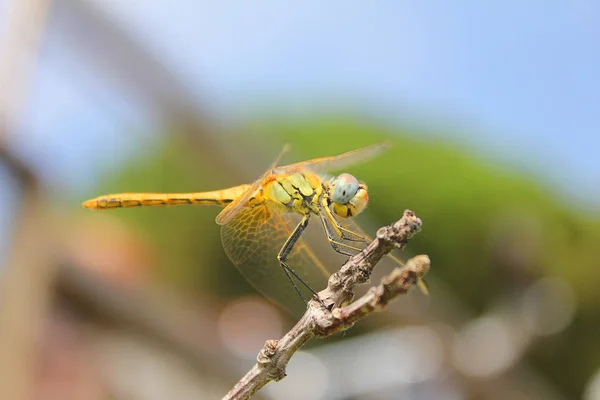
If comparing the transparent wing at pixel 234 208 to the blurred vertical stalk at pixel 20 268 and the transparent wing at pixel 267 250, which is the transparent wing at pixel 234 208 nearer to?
the transparent wing at pixel 267 250

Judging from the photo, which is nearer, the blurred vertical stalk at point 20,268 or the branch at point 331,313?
the branch at point 331,313

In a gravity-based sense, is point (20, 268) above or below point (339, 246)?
below

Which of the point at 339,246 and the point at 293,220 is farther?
the point at 293,220

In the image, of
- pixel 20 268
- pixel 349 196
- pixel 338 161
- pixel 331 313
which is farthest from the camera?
pixel 20 268

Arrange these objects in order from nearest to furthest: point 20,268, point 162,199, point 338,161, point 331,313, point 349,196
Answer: point 331,313 < point 349,196 < point 338,161 < point 162,199 < point 20,268

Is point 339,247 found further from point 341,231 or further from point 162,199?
point 162,199

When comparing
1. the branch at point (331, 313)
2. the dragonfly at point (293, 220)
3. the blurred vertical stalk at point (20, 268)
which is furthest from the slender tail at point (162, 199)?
the branch at point (331, 313)

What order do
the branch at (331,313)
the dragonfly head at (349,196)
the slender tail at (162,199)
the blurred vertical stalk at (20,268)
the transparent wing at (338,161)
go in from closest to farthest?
the branch at (331,313), the dragonfly head at (349,196), the transparent wing at (338,161), the slender tail at (162,199), the blurred vertical stalk at (20,268)

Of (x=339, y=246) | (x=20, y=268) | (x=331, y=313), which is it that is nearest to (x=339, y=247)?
(x=339, y=246)
